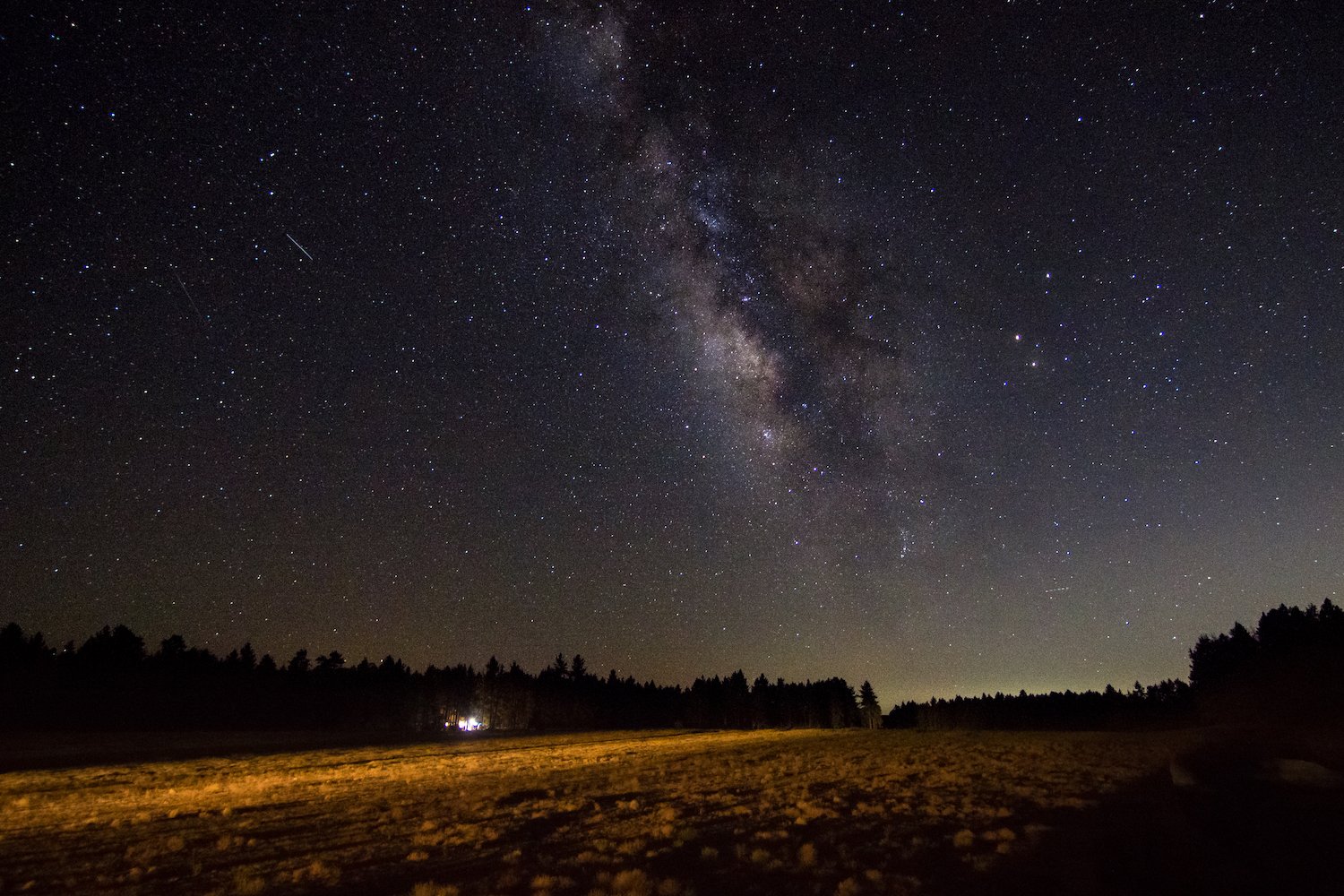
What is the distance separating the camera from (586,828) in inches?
571

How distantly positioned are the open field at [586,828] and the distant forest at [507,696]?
144 ft

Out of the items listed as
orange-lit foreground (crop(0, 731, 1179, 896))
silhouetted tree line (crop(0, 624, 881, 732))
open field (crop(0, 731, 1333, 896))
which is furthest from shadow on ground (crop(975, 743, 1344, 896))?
silhouetted tree line (crop(0, 624, 881, 732))

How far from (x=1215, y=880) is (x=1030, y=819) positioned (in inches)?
204

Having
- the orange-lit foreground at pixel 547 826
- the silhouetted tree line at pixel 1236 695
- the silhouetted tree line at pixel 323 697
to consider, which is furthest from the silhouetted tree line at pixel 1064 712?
the orange-lit foreground at pixel 547 826

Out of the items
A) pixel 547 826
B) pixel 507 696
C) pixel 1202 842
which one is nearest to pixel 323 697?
pixel 507 696

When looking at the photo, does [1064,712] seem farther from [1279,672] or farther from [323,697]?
[323,697]

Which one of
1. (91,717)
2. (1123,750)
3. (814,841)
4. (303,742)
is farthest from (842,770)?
(91,717)

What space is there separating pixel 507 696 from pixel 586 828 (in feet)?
270

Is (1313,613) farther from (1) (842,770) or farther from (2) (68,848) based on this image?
(2) (68,848)

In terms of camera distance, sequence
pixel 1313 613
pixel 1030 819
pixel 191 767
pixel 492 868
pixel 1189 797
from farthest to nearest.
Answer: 1. pixel 1313 613
2. pixel 191 767
3. pixel 1189 797
4. pixel 1030 819
5. pixel 492 868

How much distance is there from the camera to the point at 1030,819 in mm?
14141

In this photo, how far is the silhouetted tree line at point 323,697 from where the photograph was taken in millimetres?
61438

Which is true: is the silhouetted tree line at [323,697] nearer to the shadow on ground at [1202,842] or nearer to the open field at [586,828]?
the open field at [586,828]

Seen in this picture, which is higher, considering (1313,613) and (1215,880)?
(1313,613)
